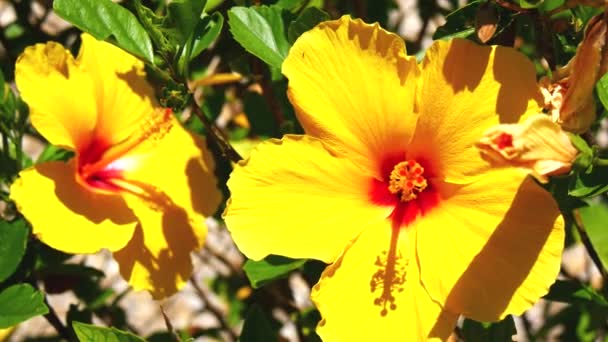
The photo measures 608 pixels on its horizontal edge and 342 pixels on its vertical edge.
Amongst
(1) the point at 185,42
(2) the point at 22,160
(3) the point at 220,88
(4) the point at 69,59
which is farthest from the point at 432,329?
(3) the point at 220,88

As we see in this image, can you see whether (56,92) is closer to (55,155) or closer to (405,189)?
(55,155)

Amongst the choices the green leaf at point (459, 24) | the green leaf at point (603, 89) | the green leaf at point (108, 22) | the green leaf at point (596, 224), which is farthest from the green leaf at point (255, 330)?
the green leaf at point (596, 224)

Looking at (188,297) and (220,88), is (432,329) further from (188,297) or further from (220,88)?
(188,297)

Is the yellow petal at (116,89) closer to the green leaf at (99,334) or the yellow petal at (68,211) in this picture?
the yellow petal at (68,211)

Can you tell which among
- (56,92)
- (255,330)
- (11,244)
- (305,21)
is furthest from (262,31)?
(11,244)

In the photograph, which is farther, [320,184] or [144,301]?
[144,301]

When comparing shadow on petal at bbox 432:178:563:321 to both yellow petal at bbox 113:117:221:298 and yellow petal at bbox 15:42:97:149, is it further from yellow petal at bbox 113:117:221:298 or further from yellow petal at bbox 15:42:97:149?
yellow petal at bbox 15:42:97:149

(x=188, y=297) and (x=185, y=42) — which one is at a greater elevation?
(x=185, y=42)
